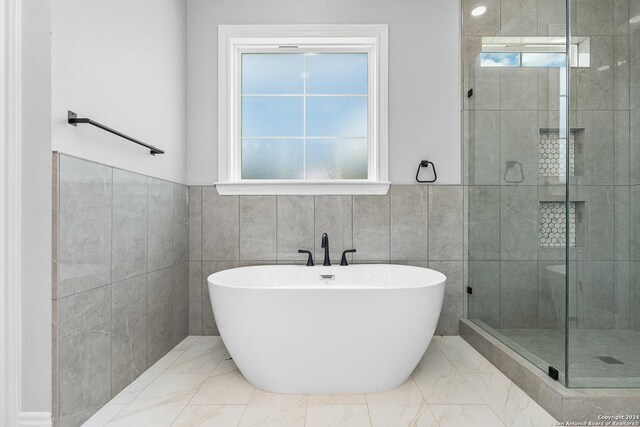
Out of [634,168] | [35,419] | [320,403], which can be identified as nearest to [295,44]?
[634,168]

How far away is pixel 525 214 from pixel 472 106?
92cm

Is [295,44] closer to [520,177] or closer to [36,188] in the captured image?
[520,177]

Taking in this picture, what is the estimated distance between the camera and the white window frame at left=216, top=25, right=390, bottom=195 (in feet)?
8.23

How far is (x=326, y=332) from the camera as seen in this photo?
1.62 meters

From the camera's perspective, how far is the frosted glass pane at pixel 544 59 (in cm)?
167

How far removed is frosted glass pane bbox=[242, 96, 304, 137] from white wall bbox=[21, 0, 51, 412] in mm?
1471

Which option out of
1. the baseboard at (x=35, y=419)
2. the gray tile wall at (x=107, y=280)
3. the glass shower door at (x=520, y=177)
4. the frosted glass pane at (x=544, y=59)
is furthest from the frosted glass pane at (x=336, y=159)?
the baseboard at (x=35, y=419)

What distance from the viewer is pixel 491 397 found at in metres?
1.67

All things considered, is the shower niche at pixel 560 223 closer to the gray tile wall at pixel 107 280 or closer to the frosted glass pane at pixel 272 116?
the frosted glass pane at pixel 272 116

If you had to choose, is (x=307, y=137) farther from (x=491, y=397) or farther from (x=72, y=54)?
(x=491, y=397)

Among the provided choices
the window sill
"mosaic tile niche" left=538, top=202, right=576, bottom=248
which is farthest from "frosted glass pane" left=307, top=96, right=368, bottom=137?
"mosaic tile niche" left=538, top=202, right=576, bottom=248

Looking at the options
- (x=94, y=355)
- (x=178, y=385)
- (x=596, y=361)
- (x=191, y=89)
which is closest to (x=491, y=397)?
(x=596, y=361)

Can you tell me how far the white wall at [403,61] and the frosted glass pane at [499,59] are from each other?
232mm

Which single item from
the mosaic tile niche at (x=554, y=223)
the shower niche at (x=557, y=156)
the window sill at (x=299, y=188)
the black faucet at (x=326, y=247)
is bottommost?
the black faucet at (x=326, y=247)
